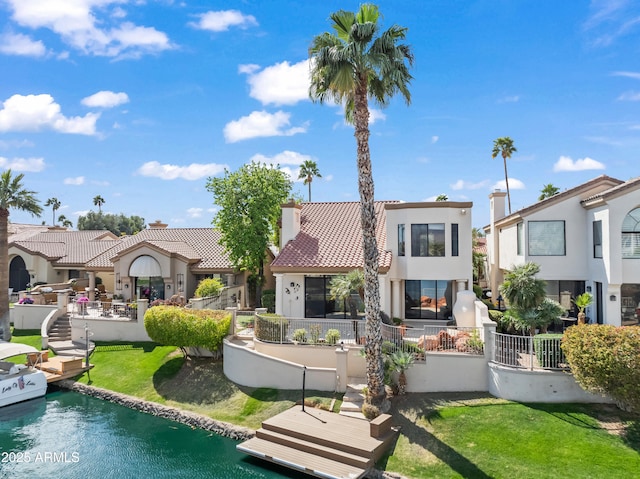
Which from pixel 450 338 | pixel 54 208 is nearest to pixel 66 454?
pixel 450 338

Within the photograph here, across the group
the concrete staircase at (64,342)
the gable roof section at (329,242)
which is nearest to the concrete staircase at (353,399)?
the gable roof section at (329,242)

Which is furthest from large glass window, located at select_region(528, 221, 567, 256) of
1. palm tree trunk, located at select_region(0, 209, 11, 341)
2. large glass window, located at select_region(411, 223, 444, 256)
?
palm tree trunk, located at select_region(0, 209, 11, 341)

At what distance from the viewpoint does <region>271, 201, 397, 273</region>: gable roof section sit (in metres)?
26.4

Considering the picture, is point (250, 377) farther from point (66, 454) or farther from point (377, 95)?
point (377, 95)

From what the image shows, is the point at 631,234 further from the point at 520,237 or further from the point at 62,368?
the point at 62,368

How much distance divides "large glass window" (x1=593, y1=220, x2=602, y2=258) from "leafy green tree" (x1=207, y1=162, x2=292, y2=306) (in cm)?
2010

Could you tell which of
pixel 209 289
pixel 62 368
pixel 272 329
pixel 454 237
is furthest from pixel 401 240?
pixel 62 368

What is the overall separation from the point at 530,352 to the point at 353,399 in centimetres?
728

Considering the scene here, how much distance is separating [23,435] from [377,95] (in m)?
20.9

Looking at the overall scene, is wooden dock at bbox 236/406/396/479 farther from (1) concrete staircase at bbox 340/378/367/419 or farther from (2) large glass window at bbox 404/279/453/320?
(2) large glass window at bbox 404/279/453/320

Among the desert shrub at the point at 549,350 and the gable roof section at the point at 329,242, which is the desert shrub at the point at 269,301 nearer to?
the gable roof section at the point at 329,242

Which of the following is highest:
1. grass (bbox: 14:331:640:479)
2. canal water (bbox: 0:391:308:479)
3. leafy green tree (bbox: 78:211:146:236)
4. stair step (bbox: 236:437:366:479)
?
leafy green tree (bbox: 78:211:146:236)

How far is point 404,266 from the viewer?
1049 inches

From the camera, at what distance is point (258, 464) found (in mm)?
16734
